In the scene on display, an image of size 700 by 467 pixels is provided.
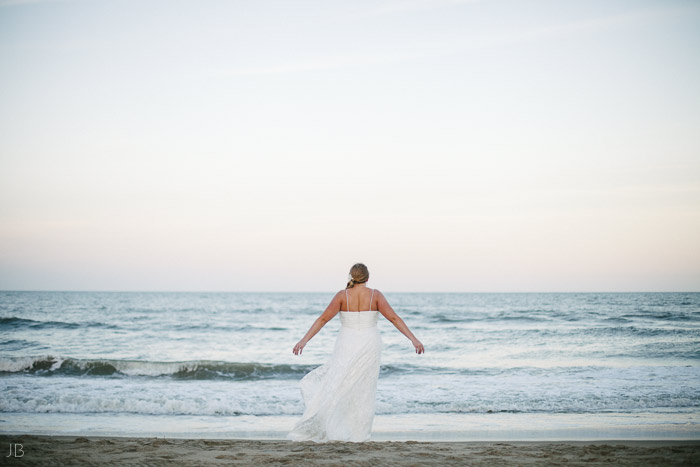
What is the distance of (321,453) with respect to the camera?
566cm

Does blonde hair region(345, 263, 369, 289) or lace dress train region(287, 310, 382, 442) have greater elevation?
blonde hair region(345, 263, 369, 289)

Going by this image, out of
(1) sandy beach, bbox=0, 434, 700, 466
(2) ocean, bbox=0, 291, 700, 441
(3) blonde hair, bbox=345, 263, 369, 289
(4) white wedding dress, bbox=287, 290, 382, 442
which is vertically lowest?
(2) ocean, bbox=0, 291, 700, 441

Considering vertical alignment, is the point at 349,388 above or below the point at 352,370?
below

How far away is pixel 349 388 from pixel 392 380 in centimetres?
794

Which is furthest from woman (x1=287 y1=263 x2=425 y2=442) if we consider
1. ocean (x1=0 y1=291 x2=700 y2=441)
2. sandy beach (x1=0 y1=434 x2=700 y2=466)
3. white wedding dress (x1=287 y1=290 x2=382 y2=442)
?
ocean (x1=0 y1=291 x2=700 y2=441)

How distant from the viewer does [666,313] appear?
30391 millimetres

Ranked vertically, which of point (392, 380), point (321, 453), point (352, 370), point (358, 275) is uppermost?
point (358, 275)

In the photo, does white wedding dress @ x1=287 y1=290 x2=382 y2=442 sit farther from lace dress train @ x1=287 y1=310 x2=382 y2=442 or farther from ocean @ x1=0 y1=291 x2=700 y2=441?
ocean @ x1=0 y1=291 x2=700 y2=441

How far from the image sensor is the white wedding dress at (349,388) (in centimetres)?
623

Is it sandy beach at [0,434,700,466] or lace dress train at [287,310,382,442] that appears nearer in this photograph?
sandy beach at [0,434,700,466]

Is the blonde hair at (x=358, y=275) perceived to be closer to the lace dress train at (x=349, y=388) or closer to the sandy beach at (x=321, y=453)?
the lace dress train at (x=349, y=388)

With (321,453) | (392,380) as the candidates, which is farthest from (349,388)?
(392,380)

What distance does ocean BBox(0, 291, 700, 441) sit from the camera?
8695 millimetres

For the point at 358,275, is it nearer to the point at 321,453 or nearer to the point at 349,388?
the point at 349,388
